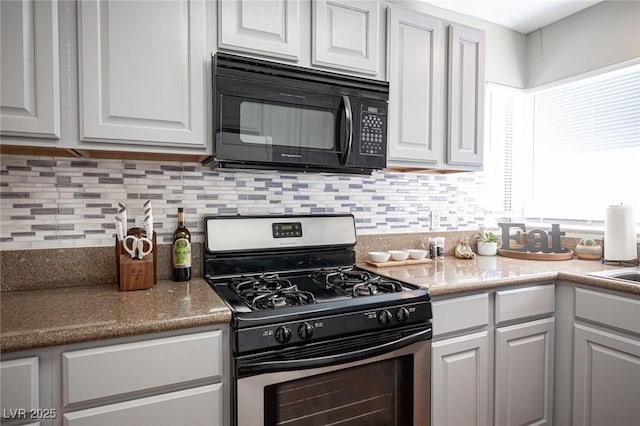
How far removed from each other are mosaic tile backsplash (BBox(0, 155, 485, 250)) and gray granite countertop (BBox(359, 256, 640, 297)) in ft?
1.19

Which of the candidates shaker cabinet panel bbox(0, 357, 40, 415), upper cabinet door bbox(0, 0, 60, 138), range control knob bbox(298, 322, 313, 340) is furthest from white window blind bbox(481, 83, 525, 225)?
shaker cabinet panel bbox(0, 357, 40, 415)

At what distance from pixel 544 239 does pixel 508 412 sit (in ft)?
3.64

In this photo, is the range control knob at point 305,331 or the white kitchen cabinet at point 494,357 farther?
the white kitchen cabinet at point 494,357

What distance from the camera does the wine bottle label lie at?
65.2 inches

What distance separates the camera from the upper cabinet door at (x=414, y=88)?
6.32ft

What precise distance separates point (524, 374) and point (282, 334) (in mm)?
1369

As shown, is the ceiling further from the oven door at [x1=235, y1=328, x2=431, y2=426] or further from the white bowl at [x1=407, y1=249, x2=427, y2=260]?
the oven door at [x1=235, y1=328, x2=431, y2=426]

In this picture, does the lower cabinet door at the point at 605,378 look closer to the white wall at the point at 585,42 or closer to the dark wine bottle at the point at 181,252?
the white wall at the point at 585,42

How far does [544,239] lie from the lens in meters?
2.42

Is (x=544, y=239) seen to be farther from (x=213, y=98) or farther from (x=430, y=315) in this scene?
(x=213, y=98)

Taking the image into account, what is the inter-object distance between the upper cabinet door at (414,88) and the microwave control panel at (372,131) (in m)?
0.10

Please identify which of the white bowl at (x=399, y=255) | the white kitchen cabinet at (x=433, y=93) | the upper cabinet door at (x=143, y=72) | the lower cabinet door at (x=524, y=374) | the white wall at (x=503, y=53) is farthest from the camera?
the white wall at (x=503, y=53)

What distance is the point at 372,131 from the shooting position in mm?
1822

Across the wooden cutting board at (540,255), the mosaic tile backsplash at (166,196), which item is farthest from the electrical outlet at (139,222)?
the wooden cutting board at (540,255)
